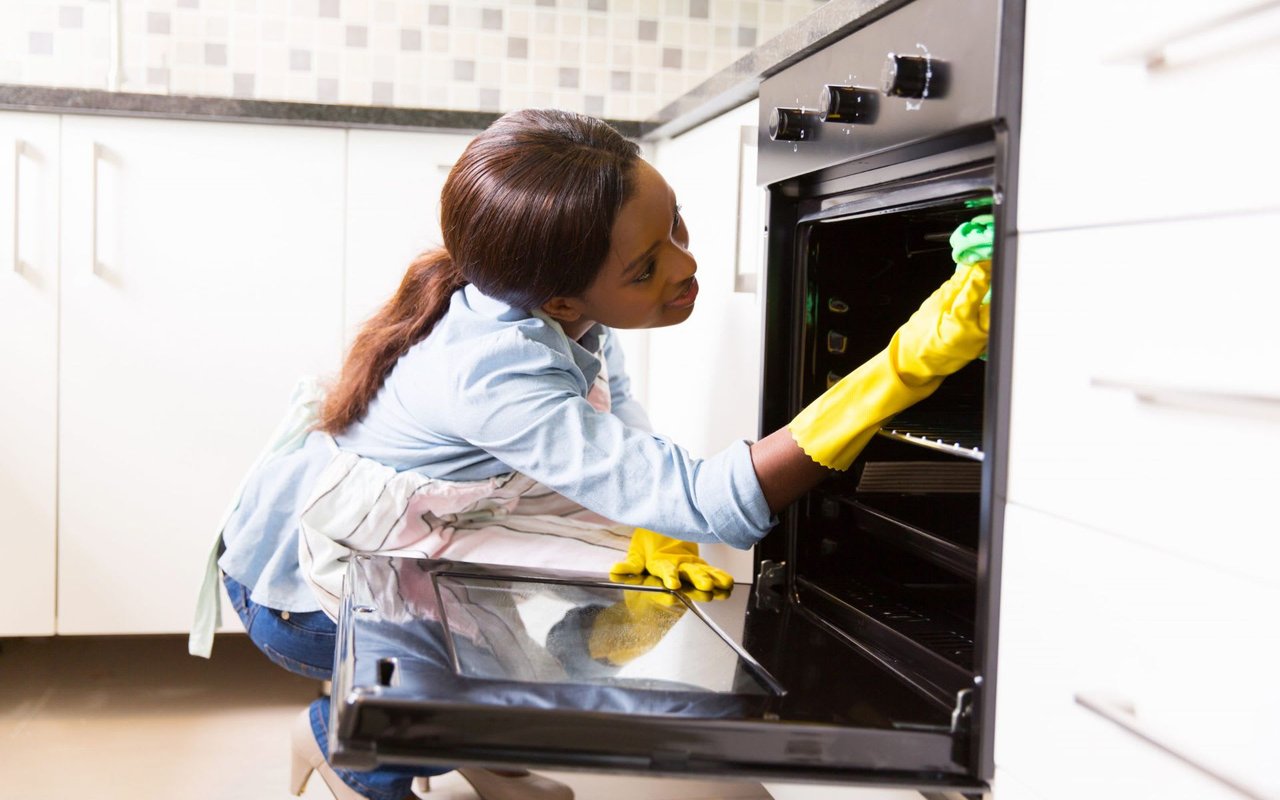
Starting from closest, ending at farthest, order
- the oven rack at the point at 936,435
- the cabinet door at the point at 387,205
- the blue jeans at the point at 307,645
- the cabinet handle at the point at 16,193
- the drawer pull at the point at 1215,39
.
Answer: the drawer pull at the point at 1215,39, the oven rack at the point at 936,435, the blue jeans at the point at 307,645, the cabinet handle at the point at 16,193, the cabinet door at the point at 387,205

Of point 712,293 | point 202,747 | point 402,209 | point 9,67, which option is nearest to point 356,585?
point 712,293

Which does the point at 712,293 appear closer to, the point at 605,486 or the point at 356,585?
the point at 605,486

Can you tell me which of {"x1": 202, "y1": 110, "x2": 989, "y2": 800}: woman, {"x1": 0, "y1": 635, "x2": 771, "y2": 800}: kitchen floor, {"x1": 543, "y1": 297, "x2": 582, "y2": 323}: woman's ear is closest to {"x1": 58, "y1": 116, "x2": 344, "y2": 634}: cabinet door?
{"x1": 0, "y1": 635, "x2": 771, "y2": 800}: kitchen floor

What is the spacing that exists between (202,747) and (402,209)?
90 centimetres

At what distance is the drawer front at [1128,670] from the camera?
568 mm

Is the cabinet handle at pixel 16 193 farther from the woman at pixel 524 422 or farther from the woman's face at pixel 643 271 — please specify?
the woman's face at pixel 643 271

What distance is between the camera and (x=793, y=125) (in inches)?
41.5

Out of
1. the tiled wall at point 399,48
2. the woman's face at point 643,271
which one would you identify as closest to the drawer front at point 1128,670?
the woman's face at point 643,271

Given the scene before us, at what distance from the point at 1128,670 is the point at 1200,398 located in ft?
0.53

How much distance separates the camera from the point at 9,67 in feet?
8.02

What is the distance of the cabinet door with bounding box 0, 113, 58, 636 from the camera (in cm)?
183

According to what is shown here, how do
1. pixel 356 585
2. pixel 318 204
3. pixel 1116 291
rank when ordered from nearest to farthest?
pixel 1116 291 < pixel 356 585 < pixel 318 204

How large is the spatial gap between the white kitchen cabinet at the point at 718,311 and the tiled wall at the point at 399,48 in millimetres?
880

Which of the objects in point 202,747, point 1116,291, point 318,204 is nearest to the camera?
point 1116,291
